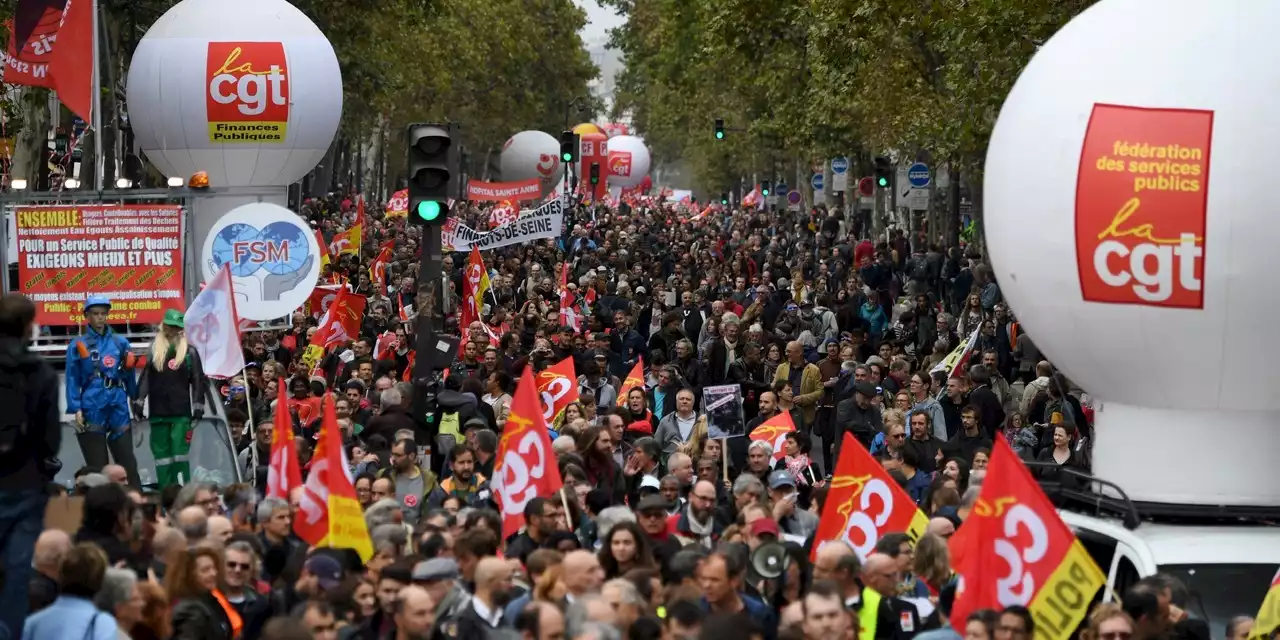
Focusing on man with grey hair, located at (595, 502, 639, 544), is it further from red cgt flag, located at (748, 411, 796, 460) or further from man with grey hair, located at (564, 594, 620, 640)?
red cgt flag, located at (748, 411, 796, 460)

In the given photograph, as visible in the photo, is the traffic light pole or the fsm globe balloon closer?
the traffic light pole

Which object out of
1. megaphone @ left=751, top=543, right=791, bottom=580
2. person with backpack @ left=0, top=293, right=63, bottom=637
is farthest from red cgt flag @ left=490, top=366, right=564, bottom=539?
person with backpack @ left=0, top=293, right=63, bottom=637

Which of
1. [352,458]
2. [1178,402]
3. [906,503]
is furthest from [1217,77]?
[352,458]

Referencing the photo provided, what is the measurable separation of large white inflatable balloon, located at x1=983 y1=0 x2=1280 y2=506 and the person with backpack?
15.2 ft

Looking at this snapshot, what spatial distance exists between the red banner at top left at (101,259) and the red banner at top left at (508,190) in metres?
18.9

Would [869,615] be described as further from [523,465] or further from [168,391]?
[168,391]

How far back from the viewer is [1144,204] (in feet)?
35.3

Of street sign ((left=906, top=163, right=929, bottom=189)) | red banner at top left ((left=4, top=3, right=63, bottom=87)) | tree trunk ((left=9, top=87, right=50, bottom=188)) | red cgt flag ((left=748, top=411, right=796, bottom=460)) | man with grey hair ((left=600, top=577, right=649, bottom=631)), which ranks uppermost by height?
red banner at top left ((left=4, top=3, right=63, bottom=87))

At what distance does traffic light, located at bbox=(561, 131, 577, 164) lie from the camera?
42625 millimetres

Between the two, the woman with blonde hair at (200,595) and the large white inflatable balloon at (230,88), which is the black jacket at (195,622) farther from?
the large white inflatable balloon at (230,88)

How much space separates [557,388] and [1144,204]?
320 inches

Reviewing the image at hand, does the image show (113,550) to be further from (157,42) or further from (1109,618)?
(157,42)

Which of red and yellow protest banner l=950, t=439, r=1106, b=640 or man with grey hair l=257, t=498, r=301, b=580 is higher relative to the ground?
red and yellow protest banner l=950, t=439, r=1106, b=640

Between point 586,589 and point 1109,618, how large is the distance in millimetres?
2012
